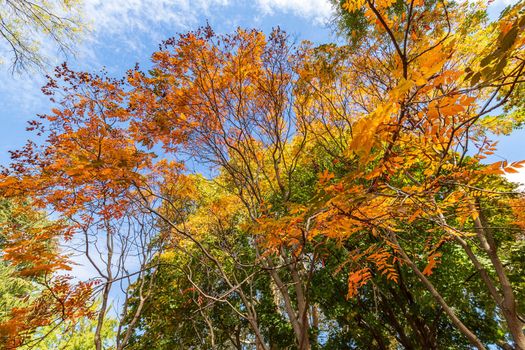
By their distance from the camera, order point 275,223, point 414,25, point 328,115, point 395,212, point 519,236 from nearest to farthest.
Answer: point 395,212 → point 275,223 → point 414,25 → point 328,115 → point 519,236

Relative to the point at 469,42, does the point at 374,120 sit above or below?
below

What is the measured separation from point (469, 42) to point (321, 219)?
21.3 ft

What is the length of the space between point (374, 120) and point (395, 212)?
103cm

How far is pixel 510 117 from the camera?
26.0 ft

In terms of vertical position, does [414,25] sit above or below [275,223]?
above

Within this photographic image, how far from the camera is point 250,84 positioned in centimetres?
545

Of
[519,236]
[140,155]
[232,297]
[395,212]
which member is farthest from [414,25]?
[232,297]

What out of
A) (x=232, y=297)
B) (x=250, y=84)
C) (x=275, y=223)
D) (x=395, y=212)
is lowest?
(x=395, y=212)

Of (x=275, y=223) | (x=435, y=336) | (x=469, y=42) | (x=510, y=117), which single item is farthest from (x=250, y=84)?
(x=435, y=336)

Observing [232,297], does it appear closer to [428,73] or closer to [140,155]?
[140,155]

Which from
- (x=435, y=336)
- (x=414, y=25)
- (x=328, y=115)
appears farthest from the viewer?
(x=435, y=336)

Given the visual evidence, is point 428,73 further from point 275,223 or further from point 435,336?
point 435,336

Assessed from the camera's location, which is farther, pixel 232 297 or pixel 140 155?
pixel 232 297

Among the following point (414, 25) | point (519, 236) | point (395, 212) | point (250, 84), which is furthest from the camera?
point (519, 236)
